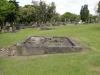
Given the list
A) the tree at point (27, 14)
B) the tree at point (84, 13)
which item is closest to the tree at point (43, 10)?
the tree at point (27, 14)

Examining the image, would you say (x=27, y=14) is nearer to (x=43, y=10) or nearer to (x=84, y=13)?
(x=43, y=10)

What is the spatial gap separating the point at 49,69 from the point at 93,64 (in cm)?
239

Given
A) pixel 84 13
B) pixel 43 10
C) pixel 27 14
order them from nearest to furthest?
pixel 43 10
pixel 27 14
pixel 84 13

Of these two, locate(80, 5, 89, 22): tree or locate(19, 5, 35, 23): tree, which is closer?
locate(19, 5, 35, 23): tree

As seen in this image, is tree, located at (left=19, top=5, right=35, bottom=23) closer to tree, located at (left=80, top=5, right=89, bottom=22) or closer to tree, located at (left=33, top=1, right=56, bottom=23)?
tree, located at (left=33, top=1, right=56, bottom=23)

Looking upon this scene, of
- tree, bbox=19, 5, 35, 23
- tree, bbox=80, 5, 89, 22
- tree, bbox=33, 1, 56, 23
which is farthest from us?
tree, bbox=80, 5, 89, 22

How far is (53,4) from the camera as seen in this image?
73.9 metres

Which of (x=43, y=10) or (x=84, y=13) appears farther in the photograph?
(x=84, y=13)

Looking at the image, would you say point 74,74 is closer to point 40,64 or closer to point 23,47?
point 40,64

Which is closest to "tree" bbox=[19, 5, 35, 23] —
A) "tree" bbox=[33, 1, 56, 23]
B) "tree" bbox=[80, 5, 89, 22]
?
"tree" bbox=[33, 1, 56, 23]

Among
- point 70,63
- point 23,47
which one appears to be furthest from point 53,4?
point 70,63

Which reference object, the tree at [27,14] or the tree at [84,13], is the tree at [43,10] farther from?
the tree at [84,13]

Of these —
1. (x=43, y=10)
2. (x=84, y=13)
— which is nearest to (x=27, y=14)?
(x=43, y=10)

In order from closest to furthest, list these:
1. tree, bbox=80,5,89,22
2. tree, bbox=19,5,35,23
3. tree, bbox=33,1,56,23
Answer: tree, bbox=33,1,56,23
tree, bbox=19,5,35,23
tree, bbox=80,5,89,22
